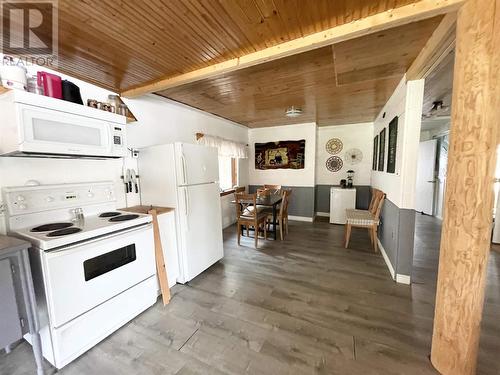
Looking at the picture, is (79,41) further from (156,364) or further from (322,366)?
(322,366)

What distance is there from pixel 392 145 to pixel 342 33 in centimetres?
191

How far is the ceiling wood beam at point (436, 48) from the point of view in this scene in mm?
1336

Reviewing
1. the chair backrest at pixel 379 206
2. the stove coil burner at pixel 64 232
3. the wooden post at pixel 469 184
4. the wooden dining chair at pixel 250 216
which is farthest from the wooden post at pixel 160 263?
the chair backrest at pixel 379 206

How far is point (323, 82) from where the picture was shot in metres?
2.46

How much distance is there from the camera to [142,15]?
4.27 feet

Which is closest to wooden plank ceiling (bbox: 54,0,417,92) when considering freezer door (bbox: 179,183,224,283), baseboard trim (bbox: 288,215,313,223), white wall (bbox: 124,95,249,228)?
white wall (bbox: 124,95,249,228)

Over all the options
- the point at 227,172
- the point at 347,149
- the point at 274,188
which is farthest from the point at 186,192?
the point at 347,149

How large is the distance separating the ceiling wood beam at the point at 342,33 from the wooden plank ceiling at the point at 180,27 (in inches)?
1.4

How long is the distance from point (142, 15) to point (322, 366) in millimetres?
2534

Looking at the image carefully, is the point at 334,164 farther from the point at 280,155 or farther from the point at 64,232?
the point at 64,232

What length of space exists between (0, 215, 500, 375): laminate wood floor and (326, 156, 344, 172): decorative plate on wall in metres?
2.82

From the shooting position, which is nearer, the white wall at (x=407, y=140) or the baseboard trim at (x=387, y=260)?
the white wall at (x=407, y=140)

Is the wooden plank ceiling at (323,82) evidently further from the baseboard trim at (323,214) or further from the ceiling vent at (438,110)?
the baseboard trim at (323,214)

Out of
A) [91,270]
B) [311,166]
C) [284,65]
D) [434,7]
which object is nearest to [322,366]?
[91,270]
